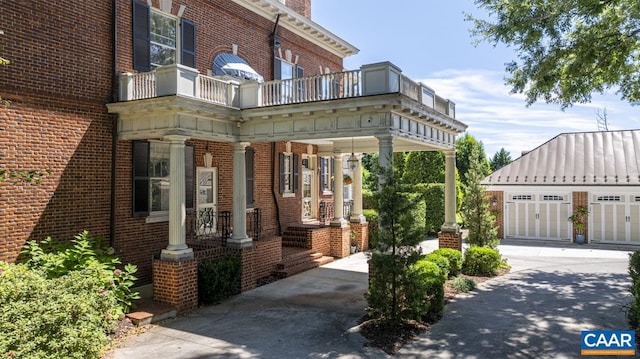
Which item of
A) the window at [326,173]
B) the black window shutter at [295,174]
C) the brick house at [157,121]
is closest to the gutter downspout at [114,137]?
the brick house at [157,121]

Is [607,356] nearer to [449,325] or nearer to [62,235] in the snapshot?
[449,325]

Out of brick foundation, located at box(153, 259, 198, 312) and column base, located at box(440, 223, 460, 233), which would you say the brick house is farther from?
column base, located at box(440, 223, 460, 233)

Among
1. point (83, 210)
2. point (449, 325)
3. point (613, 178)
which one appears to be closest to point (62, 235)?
point (83, 210)

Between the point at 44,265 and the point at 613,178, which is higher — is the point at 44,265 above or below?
below

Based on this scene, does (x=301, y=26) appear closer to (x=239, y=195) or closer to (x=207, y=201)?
(x=207, y=201)

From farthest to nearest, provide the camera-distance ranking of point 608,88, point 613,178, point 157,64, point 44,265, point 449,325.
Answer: point 613,178 < point 608,88 < point 157,64 < point 449,325 < point 44,265

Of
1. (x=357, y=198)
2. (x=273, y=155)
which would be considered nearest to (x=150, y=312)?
(x=273, y=155)

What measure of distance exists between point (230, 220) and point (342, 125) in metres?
5.58

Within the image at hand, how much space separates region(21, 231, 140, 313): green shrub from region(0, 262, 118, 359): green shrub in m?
0.73

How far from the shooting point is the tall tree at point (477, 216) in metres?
15.7

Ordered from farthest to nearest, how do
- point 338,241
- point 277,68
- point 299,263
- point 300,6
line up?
point 300,6 < point 338,241 < point 277,68 < point 299,263

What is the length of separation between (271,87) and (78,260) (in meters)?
6.29

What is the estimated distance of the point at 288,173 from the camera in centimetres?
1738

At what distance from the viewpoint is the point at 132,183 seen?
35.9 ft
